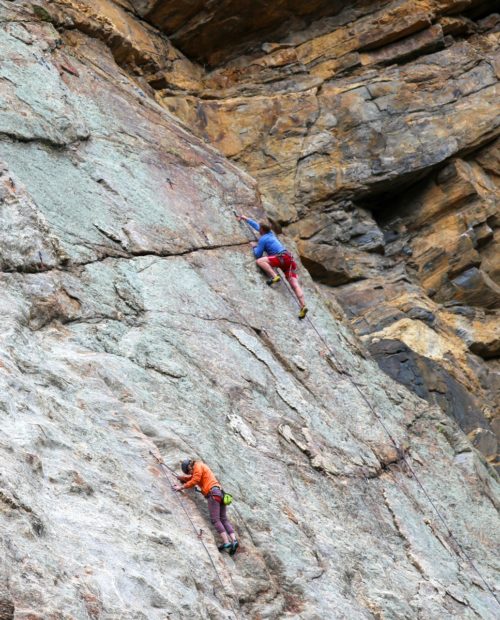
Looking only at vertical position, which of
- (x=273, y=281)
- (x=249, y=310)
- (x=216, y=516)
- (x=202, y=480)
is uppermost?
(x=273, y=281)

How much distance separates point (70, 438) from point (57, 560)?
2.21 meters

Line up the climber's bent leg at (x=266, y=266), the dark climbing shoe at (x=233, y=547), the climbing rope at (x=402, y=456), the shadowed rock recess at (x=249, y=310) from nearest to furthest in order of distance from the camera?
the shadowed rock recess at (x=249, y=310)
the dark climbing shoe at (x=233, y=547)
the climbing rope at (x=402, y=456)
the climber's bent leg at (x=266, y=266)

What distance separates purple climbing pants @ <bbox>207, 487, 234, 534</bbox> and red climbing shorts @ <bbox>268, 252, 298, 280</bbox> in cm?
648

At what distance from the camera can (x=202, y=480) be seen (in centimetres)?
1070

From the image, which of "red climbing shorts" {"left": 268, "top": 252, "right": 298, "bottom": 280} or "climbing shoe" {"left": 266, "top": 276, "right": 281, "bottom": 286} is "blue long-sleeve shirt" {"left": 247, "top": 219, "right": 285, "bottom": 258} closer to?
"red climbing shorts" {"left": 268, "top": 252, "right": 298, "bottom": 280}

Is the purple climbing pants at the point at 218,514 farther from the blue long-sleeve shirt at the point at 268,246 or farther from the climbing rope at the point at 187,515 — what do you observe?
the blue long-sleeve shirt at the point at 268,246

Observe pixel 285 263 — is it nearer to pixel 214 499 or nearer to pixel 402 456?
pixel 402 456

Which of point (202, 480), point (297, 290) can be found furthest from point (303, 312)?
point (202, 480)

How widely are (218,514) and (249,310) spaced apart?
5.37m

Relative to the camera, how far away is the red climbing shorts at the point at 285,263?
16453 mm

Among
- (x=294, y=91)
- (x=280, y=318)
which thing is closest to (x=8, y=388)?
(x=280, y=318)

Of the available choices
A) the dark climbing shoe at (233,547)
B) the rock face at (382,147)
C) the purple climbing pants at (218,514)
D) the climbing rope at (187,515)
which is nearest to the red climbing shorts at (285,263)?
the rock face at (382,147)

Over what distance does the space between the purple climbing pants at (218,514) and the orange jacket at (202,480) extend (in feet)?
0.22

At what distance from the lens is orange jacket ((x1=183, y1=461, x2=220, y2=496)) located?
1064cm
